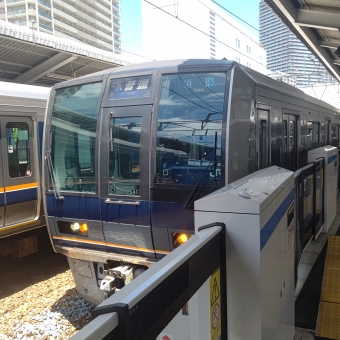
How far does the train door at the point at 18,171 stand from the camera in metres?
5.77

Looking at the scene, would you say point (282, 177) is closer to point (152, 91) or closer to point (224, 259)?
point (224, 259)

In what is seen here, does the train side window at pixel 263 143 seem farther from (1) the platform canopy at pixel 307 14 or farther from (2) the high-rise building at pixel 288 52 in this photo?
(2) the high-rise building at pixel 288 52

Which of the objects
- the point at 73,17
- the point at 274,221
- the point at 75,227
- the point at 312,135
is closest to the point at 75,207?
the point at 75,227

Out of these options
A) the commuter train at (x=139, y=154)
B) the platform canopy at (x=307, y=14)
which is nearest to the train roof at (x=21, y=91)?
the commuter train at (x=139, y=154)

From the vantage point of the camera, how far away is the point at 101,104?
4.05 meters

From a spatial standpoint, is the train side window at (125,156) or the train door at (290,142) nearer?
the train side window at (125,156)

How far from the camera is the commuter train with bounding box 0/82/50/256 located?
5.77 m

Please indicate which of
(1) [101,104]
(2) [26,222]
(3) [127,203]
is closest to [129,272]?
(3) [127,203]

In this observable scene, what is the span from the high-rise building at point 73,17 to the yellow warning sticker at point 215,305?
78684 millimetres

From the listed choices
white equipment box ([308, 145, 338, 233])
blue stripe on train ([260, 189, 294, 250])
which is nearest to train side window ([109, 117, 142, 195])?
blue stripe on train ([260, 189, 294, 250])

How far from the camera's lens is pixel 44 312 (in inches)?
179

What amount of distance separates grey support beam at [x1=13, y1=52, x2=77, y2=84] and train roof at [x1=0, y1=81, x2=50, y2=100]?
3272 millimetres

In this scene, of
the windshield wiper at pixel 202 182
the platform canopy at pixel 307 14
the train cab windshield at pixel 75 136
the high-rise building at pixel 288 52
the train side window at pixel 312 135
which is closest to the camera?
the windshield wiper at pixel 202 182

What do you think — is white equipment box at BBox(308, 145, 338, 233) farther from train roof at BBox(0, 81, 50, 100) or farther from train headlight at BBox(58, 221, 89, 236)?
train roof at BBox(0, 81, 50, 100)
